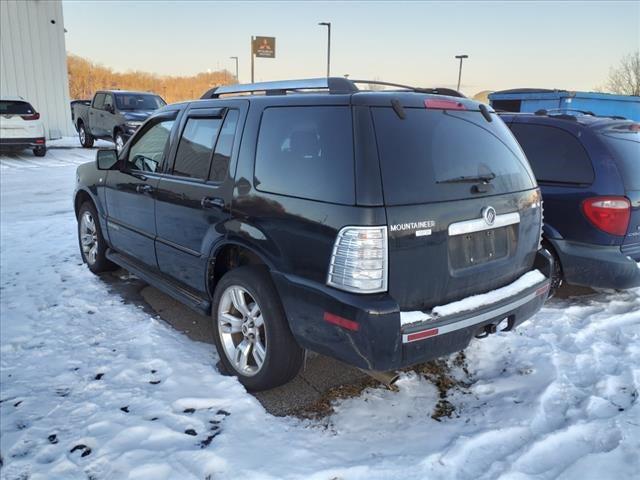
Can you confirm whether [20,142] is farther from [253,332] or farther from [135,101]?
[253,332]

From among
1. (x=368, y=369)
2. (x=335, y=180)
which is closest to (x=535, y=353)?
(x=368, y=369)

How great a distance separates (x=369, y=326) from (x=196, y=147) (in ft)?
6.71

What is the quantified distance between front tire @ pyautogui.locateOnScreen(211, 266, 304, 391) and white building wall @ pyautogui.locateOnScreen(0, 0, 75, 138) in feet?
58.6

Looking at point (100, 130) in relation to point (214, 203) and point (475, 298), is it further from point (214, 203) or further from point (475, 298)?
point (475, 298)

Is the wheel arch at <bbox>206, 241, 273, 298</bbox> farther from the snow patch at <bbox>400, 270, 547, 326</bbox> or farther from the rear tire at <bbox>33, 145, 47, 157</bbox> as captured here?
the rear tire at <bbox>33, 145, 47, 157</bbox>

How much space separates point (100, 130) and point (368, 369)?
17.2 m

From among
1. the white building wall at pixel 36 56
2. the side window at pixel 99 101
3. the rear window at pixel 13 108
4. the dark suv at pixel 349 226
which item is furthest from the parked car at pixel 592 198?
the white building wall at pixel 36 56

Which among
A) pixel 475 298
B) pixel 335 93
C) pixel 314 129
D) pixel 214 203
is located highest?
pixel 335 93

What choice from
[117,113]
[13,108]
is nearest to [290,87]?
[13,108]

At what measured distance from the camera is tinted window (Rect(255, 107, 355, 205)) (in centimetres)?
260

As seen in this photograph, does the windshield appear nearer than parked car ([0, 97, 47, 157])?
No

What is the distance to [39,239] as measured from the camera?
6648mm

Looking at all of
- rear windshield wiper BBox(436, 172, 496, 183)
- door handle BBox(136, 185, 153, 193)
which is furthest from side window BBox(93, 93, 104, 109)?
rear windshield wiper BBox(436, 172, 496, 183)

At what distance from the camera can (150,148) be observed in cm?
444
